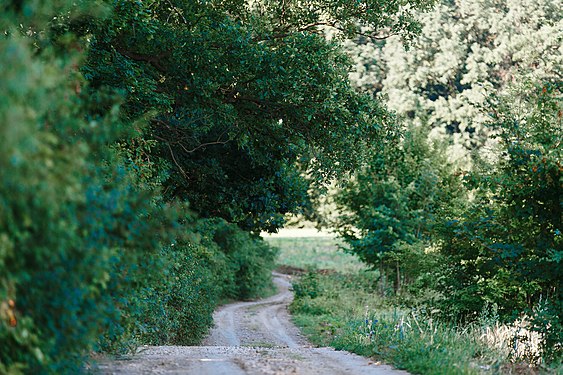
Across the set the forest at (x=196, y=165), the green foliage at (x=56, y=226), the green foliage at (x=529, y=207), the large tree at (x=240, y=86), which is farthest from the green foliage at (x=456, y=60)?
the green foliage at (x=56, y=226)

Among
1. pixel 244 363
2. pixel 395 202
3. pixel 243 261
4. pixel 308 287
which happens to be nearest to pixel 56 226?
pixel 244 363

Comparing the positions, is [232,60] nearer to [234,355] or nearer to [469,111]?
[234,355]

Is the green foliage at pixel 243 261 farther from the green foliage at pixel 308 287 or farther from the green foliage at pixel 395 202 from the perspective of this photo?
the green foliage at pixel 395 202

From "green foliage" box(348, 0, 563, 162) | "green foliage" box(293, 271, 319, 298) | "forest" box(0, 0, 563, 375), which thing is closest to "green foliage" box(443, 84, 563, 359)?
"forest" box(0, 0, 563, 375)

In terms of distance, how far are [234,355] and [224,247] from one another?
23759mm

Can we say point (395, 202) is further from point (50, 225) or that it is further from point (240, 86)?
point (50, 225)

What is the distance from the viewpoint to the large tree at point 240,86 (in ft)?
45.9

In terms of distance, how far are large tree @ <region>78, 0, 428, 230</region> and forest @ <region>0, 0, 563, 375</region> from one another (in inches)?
2.2

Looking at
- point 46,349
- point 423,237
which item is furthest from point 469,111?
point 46,349

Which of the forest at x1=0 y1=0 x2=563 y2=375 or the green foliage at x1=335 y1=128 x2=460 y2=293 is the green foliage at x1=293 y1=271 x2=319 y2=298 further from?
the forest at x1=0 y1=0 x2=563 y2=375

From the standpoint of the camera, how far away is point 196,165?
19.1m

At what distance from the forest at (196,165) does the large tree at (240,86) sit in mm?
56

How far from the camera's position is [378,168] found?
28.7 metres

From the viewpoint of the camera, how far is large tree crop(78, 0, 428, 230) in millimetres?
13976
